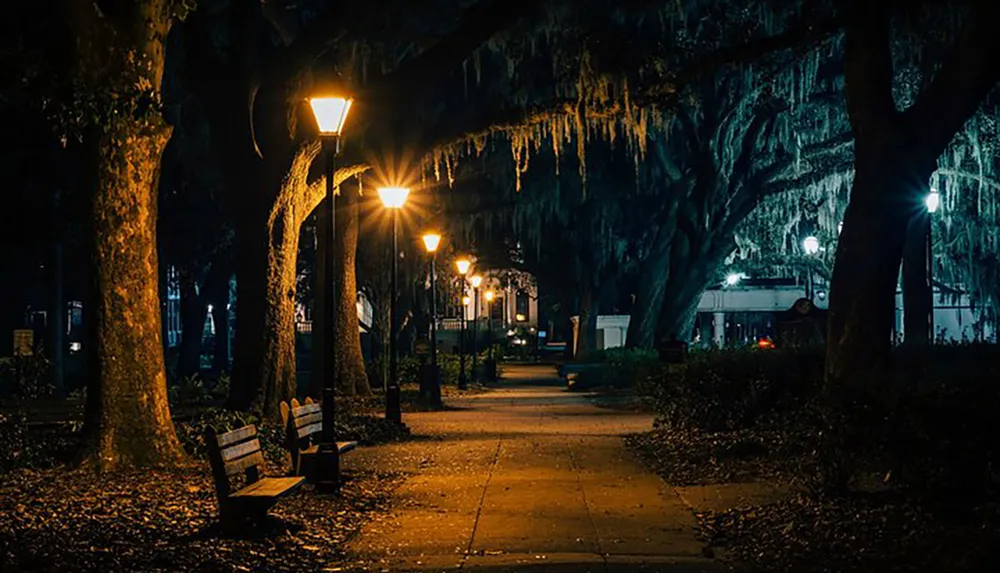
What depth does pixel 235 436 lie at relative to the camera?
422 inches

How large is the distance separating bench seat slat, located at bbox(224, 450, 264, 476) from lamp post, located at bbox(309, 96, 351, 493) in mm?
1834

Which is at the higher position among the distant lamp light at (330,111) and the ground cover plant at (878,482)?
the distant lamp light at (330,111)

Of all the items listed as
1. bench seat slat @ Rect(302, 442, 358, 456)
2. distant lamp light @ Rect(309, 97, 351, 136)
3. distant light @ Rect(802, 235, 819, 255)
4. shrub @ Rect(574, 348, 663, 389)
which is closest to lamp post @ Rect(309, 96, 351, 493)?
distant lamp light @ Rect(309, 97, 351, 136)

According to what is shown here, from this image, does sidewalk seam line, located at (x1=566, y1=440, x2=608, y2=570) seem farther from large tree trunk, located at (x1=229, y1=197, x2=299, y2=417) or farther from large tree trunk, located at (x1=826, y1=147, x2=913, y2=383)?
large tree trunk, located at (x1=229, y1=197, x2=299, y2=417)

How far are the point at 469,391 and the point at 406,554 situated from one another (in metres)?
29.1

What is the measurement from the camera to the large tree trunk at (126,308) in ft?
47.6

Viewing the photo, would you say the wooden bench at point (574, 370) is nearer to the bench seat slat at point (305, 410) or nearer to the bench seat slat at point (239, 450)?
the bench seat slat at point (305, 410)

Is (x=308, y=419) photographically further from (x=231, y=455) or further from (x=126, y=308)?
(x=231, y=455)

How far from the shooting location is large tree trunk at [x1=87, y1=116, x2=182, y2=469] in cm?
1450

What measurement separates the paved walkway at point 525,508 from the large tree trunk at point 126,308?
286 cm

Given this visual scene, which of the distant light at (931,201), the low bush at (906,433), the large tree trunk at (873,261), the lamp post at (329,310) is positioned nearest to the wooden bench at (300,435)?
the lamp post at (329,310)

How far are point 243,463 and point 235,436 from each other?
24cm

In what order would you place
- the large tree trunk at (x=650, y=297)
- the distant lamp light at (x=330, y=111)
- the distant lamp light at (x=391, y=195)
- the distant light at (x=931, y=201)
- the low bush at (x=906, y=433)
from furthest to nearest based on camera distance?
the large tree trunk at (x=650, y=297), the distant lamp light at (x=391, y=195), the distant light at (x=931, y=201), the distant lamp light at (x=330, y=111), the low bush at (x=906, y=433)

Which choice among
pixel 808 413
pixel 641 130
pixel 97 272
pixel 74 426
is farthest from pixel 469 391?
pixel 808 413
